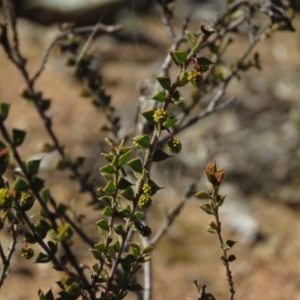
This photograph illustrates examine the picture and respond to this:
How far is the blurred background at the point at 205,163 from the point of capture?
16.0 feet

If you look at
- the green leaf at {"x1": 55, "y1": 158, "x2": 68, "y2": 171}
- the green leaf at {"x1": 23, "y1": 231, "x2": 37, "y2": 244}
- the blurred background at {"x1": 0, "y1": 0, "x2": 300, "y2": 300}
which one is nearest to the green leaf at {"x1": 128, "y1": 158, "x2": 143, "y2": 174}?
the green leaf at {"x1": 23, "y1": 231, "x2": 37, "y2": 244}

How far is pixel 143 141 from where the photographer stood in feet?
3.92

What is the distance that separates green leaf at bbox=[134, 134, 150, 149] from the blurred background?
1720mm

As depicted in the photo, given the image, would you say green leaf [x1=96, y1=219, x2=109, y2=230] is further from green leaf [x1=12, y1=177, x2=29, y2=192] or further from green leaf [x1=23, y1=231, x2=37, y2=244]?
green leaf [x1=12, y1=177, x2=29, y2=192]

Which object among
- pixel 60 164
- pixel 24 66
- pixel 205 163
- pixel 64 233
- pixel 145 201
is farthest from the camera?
pixel 205 163

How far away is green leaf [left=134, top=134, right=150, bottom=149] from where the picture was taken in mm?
1184

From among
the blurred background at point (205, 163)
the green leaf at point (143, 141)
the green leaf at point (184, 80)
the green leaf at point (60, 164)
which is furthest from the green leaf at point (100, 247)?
the blurred background at point (205, 163)

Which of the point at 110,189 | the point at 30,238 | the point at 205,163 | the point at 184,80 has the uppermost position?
the point at 205,163

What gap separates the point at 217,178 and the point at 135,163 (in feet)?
0.56

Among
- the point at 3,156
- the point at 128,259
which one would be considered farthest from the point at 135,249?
the point at 3,156

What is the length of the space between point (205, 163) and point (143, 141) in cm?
436

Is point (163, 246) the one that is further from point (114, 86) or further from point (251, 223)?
point (114, 86)

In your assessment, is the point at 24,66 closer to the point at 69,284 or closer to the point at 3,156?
the point at 3,156

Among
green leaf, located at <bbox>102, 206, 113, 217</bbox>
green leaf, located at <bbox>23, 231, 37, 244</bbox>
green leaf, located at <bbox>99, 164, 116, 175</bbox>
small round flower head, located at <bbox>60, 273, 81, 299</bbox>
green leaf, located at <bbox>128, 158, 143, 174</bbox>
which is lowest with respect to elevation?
small round flower head, located at <bbox>60, 273, 81, 299</bbox>
